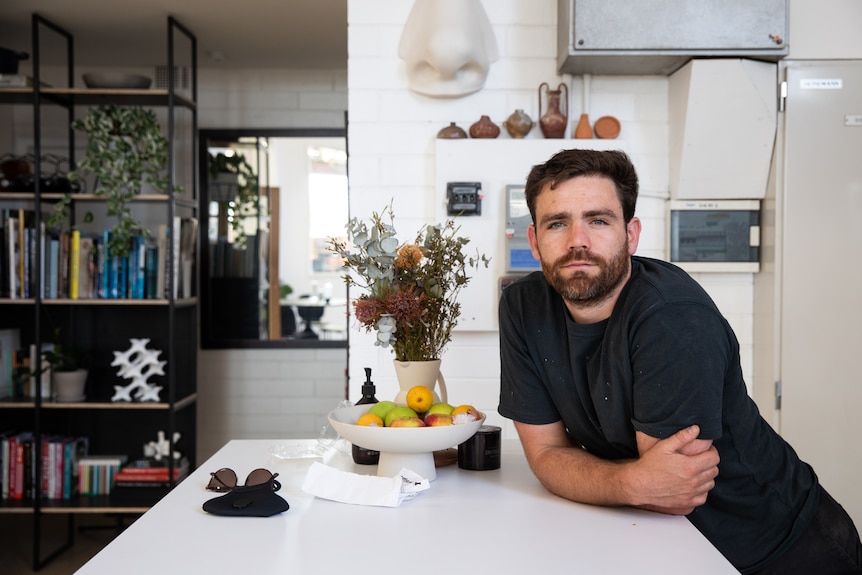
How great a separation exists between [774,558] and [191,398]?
3381 mm

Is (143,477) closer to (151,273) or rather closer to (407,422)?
(151,273)

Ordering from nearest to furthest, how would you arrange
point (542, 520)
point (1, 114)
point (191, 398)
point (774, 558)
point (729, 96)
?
point (542, 520) → point (774, 558) → point (729, 96) → point (191, 398) → point (1, 114)

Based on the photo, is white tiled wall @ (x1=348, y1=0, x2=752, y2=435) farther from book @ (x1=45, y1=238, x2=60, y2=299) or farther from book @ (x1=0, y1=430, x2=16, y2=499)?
book @ (x1=0, y1=430, x2=16, y2=499)

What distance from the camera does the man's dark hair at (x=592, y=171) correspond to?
5.70 ft

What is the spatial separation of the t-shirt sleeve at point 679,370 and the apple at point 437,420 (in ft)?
1.18

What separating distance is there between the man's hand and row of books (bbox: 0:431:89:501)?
3.45 meters

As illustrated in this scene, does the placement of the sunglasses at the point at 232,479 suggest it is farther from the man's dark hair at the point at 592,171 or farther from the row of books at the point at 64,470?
the row of books at the point at 64,470

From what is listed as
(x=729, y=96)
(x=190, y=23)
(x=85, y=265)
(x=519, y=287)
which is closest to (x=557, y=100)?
(x=729, y=96)

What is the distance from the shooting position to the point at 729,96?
292 cm

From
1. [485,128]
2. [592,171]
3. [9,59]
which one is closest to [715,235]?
[485,128]

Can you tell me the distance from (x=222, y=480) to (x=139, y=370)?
2855 mm

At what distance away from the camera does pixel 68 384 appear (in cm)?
422

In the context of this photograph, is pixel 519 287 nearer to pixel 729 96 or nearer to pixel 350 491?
pixel 350 491

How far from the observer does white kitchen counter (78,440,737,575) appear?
1.27 metres
